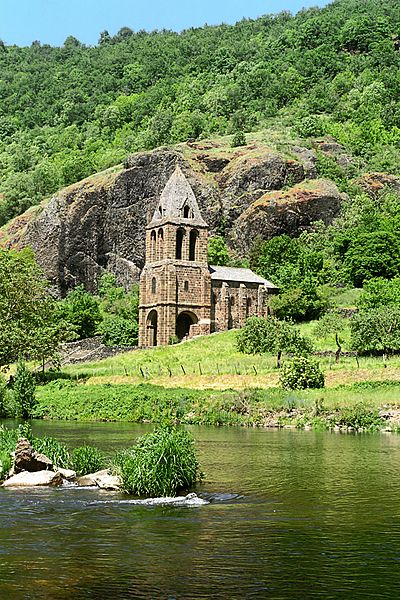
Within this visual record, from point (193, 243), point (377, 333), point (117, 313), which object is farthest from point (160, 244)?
point (377, 333)

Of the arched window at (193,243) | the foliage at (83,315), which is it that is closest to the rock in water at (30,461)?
the arched window at (193,243)

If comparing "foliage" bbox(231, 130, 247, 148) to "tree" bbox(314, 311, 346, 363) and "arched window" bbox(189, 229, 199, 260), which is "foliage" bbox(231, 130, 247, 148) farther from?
"tree" bbox(314, 311, 346, 363)

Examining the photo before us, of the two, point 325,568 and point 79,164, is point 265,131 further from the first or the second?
point 325,568

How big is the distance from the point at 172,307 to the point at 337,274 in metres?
23.3

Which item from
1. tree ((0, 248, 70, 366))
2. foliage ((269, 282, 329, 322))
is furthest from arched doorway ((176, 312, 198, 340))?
tree ((0, 248, 70, 366))

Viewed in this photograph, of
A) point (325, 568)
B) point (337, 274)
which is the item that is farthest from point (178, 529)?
point (337, 274)

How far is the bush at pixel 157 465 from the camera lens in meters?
26.4

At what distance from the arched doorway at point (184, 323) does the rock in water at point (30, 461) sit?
219ft

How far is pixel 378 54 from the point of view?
18950cm

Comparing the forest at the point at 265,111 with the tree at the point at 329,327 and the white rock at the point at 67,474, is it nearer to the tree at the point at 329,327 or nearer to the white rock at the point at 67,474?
the tree at the point at 329,327

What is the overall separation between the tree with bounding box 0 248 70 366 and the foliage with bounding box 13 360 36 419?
851cm

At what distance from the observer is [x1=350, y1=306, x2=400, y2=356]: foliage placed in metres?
72.1

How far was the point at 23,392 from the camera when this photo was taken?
199 ft

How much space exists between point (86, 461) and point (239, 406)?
26175 millimetres
